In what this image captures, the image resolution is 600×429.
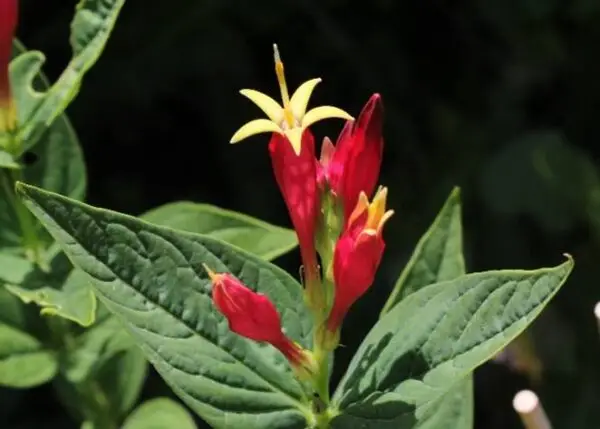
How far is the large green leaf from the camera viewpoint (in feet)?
2.70

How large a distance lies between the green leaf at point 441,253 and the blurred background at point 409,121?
0.62m

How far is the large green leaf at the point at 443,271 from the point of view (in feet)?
2.70

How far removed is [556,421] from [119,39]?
0.78 meters

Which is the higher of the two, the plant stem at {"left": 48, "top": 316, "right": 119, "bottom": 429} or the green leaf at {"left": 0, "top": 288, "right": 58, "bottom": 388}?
the green leaf at {"left": 0, "top": 288, "right": 58, "bottom": 388}

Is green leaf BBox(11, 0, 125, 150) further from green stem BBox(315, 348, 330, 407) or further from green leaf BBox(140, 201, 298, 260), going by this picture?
green stem BBox(315, 348, 330, 407)

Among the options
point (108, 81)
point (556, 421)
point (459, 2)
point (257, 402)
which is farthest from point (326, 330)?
point (459, 2)

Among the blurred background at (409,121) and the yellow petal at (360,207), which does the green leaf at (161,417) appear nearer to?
the yellow petal at (360,207)

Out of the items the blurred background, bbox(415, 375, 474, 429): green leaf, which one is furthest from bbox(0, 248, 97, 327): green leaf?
the blurred background

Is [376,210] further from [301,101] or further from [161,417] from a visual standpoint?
[161,417]

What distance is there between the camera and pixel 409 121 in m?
1.72

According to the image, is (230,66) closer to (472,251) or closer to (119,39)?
(119,39)

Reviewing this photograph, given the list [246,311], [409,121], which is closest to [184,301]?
[246,311]

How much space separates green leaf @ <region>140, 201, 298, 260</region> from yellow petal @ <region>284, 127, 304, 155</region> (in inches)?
7.1

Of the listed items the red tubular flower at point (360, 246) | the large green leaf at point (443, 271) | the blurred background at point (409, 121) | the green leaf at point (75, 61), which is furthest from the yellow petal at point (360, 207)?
the blurred background at point (409, 121)
